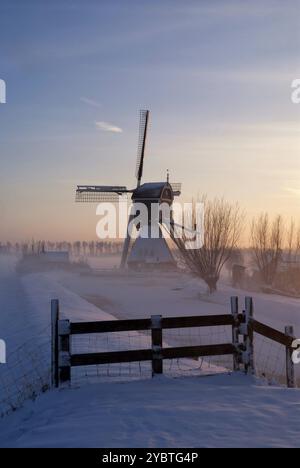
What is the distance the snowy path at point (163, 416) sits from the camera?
5684 millimetres

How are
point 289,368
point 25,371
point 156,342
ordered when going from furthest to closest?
point 25,371
point 289,368
point 156,342

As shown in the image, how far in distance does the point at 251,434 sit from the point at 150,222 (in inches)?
1784

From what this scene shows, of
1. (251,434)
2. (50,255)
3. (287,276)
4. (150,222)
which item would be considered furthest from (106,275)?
(251,434)

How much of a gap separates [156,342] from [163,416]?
6.76 feet

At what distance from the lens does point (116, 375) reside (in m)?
10.1

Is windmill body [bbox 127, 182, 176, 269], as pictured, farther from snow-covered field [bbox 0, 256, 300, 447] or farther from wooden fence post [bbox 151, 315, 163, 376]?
wooden fence post [bbox 151, 315, 163, 376]

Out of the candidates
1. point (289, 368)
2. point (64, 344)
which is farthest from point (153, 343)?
point (289, 368)

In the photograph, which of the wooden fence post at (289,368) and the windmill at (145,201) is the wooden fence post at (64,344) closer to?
the wooden fence post at (289,368)

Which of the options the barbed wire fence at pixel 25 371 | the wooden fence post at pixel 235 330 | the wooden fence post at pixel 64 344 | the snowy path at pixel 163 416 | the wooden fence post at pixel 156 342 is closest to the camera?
the snowy path at pixel 163 416

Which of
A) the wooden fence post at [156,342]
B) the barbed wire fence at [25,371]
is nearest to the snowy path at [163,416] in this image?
the wooden fence post at [156,342]

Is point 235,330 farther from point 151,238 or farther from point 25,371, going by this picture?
point 151,238

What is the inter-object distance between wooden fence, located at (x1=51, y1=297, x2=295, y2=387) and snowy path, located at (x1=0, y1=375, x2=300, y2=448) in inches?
14.6

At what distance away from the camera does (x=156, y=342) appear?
855 centimetres
